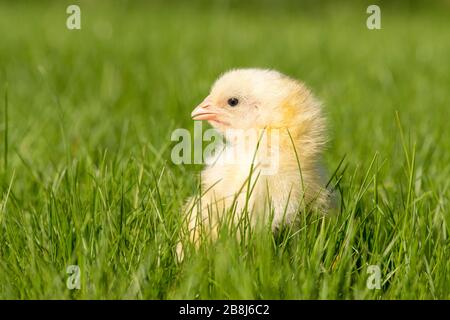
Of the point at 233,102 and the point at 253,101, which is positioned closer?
the point at 253,101

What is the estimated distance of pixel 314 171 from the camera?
2854mm

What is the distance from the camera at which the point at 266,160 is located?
9.20 feet

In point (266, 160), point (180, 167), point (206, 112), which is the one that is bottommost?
point (180, 167)

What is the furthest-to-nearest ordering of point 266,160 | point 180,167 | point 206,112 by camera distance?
1. point 180,167
2. point 206,112
3. point 266,160

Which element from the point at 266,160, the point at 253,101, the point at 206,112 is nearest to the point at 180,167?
the point at 206,112

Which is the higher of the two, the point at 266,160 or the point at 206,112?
the point at 206,112

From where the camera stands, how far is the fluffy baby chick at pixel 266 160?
271 centimetres

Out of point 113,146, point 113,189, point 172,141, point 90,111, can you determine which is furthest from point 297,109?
point 90,111

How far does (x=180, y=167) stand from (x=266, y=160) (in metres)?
0.97

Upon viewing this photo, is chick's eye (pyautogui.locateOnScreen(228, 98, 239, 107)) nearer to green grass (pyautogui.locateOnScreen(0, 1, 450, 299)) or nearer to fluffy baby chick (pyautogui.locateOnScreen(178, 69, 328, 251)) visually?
fluffy baby chick (pyautogui.locateOnScreen(178, 69, 328, 251))

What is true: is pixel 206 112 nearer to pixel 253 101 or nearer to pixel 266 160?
pixel 253 101

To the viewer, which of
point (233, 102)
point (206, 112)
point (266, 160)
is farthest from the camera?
point (206, 112)
